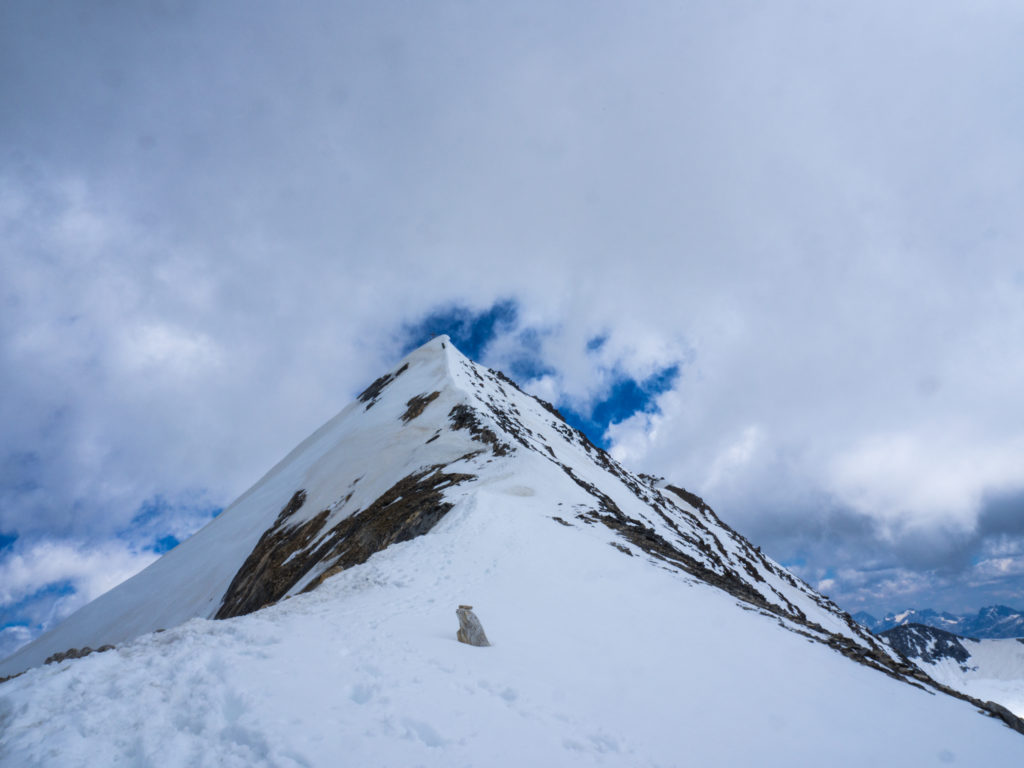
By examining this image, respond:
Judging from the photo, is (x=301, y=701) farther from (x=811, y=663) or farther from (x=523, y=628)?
(x=811, y=663)

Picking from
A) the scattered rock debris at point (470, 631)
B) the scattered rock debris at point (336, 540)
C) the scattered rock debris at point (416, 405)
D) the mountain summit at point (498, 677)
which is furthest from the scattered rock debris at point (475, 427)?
the scattered rock debris at point (470, 631)

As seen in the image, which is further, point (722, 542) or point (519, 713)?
point (722, 542)

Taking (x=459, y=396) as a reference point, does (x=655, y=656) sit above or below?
below

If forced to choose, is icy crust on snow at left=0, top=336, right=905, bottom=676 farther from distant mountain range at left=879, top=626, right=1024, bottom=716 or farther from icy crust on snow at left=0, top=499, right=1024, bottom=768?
distant mountain range at left=879, top=626, right=1024, bottom=716

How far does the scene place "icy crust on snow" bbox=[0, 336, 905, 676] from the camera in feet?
66.4

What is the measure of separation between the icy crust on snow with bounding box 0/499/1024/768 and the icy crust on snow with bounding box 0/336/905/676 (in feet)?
12.4

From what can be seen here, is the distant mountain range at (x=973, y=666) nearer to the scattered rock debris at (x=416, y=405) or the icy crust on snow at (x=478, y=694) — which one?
the scattered rock debris at (x=416, y=405)

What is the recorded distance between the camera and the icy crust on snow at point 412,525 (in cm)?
2023

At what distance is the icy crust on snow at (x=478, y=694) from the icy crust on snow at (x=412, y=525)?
3784mm

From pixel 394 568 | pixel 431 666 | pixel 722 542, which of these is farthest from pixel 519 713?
pixel 722 542

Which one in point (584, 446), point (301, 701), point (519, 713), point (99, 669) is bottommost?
point (519, 713)

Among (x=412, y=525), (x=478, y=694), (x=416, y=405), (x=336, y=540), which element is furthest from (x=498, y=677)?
(x=416, y=405)

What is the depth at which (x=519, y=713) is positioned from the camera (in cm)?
630

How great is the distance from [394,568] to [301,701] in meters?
6.86
